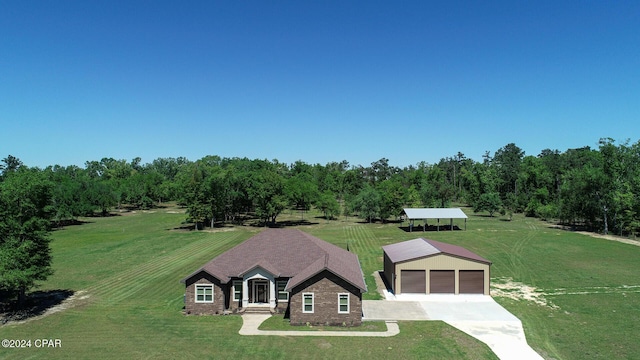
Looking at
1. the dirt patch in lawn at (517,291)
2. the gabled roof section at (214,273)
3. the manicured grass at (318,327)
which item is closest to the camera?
the manicured grass at (318,327)

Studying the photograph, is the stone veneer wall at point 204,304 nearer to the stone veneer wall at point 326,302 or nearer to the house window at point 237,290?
the house window at point 237,290

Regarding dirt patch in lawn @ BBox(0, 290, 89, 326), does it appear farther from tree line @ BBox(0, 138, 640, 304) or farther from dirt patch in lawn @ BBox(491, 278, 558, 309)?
dirt patch in lawn @ BBox(491, 278, 558, 309)

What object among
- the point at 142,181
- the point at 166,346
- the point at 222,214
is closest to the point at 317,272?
the point at 166,346

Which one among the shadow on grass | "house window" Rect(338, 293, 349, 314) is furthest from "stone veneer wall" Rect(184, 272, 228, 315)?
the shadow on grass

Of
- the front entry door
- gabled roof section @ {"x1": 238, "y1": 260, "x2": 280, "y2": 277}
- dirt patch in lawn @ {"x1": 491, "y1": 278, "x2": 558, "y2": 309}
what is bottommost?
dirt patch in lawn @ {"x1": 491, "y1": 278, "x2": 558, "y2": 309}

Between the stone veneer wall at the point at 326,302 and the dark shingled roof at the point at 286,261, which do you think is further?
the dark shingled roof at the point at 286,261

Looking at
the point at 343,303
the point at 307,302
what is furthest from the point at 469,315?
the point at 307,302

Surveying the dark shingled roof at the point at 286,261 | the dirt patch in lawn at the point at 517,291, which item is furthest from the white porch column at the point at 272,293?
the dirt patch in lawn at the point at 517,291

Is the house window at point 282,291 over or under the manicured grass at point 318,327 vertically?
over

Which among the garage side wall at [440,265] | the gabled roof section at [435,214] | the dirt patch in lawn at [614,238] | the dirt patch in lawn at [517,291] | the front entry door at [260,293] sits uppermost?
the gabled roof section at [435,214]
